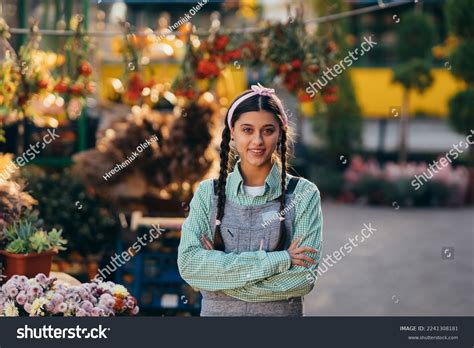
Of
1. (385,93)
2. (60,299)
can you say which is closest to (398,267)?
(60,299)

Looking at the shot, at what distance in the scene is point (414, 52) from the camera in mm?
13898

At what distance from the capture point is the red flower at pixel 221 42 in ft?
23.3

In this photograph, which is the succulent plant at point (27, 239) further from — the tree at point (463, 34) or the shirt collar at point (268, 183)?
the tree at point (463, 34)

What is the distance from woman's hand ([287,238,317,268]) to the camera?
12.7 ft

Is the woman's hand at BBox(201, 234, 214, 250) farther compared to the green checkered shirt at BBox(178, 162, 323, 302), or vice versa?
the woman's hand at BBox(201, 234, 214, 250)

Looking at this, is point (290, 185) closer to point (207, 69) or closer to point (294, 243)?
point (294, 243)

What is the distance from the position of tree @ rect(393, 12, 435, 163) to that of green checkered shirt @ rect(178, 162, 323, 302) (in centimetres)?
981

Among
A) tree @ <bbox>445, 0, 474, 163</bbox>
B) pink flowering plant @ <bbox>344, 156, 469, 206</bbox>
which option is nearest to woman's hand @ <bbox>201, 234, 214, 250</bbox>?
tree @ <bbox>445, 0, 474, 163</bbox>

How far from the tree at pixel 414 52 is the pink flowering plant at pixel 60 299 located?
9.44 m

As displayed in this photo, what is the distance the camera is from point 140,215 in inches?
286

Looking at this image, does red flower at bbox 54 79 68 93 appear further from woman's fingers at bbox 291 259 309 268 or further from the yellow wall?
the yellow wall
